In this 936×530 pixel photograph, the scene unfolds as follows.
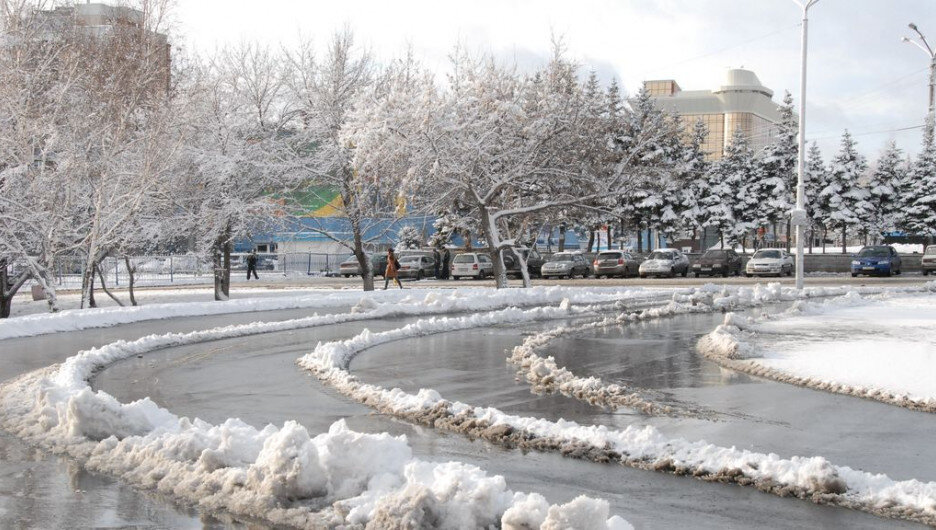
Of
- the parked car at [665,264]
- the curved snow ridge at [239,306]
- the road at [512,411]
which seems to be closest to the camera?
the road at [512,411]

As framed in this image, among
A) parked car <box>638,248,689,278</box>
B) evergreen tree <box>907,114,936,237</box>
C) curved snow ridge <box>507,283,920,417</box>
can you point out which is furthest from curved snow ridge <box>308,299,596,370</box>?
evergreen tree <box>907,114,936,237</box>

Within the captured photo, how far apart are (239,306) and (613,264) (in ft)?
96.1

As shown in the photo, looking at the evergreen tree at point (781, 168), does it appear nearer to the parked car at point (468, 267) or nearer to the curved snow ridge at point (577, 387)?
the parked car at point (468, 267)

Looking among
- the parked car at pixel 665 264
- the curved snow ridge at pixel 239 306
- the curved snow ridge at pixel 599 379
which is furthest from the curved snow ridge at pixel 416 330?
the parked car at pixel 665 264

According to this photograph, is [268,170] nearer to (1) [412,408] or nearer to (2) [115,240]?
(2) [115,240]

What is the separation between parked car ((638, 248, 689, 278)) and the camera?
164ft

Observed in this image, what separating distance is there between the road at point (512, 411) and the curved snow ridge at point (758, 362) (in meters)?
0.30

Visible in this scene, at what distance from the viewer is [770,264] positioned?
47.8 metres

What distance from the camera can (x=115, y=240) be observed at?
24.9 m

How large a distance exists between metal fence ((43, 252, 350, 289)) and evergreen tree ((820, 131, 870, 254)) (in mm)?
34242

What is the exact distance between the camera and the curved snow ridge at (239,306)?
2002cm

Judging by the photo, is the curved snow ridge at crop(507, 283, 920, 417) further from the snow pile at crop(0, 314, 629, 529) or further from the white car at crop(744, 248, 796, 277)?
the white car at crop(744, 248, 796, 277)

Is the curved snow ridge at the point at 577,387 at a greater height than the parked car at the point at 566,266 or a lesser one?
lesser

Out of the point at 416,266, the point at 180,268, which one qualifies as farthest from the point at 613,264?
the point at 180,268
